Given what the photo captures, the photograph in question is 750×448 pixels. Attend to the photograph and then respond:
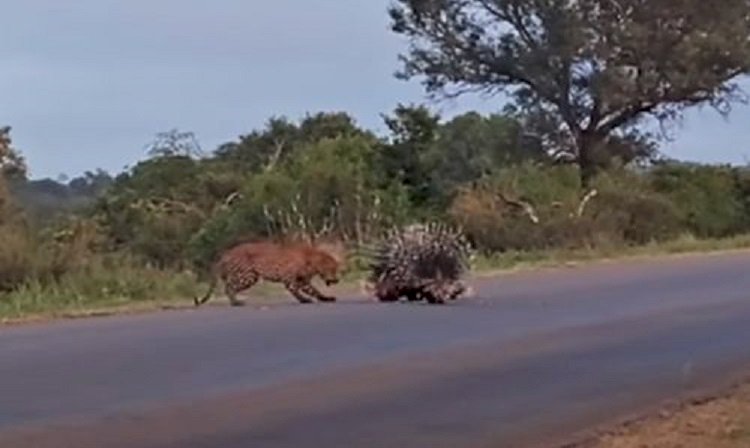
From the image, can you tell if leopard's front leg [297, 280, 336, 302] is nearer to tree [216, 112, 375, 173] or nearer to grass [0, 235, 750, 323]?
grass [0, 235, 750, 323]

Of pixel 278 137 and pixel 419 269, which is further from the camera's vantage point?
pixel 278 137

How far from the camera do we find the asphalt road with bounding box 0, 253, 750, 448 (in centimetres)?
1090

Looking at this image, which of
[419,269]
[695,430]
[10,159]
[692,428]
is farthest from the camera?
[10,159]

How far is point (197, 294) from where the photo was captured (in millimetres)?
21828

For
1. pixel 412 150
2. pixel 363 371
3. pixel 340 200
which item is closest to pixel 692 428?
pixel 363 371

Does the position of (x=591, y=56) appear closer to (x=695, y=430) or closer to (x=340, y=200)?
(x=340, y=200)

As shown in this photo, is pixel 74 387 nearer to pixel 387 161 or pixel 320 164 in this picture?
pixel 320 164

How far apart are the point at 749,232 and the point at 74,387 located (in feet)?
113

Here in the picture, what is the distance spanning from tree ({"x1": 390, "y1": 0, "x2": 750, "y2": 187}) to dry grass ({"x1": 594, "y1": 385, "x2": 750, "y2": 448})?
31329 millimetres

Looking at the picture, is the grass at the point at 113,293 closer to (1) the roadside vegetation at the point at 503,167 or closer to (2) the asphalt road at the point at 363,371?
(2) the asphalt road at the point at 363,371

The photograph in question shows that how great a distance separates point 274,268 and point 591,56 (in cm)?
2500

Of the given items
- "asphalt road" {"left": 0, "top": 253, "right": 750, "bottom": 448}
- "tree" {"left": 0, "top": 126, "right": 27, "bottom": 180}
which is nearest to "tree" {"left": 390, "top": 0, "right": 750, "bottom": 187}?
"tree" {"left": 0, "top": 126, "right": 27, "bottom": 180}

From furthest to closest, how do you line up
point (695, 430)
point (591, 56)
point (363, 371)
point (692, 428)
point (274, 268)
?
point (591, 56), point (274, 268), point (363, 371), point (692, 428), point (695, 430)

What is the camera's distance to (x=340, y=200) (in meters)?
33.9
